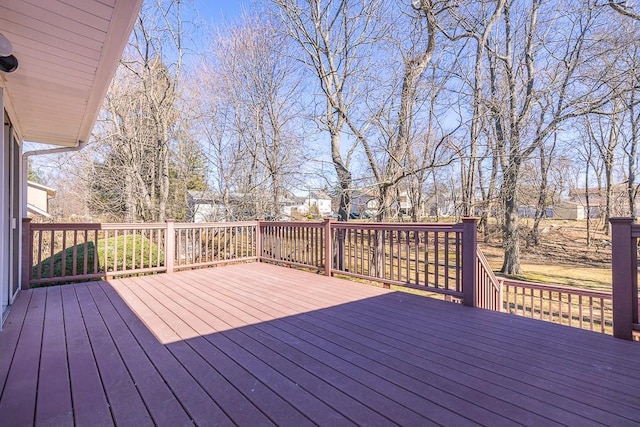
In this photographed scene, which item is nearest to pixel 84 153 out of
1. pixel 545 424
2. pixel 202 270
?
pixel 202 270

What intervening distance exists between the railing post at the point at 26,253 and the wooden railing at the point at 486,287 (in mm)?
5470

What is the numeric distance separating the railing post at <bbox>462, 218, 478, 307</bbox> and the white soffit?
3.33 meters

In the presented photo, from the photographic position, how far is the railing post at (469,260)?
131 inches

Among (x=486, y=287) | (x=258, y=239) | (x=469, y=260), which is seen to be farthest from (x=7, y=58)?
(x=486, y=287)

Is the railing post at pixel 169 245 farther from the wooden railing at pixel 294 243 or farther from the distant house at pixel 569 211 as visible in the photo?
the distant house at pixel 569 211

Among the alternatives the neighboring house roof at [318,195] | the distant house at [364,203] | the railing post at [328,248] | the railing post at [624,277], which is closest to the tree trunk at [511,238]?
the distant house at [364,203]

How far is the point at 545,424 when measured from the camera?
145 cm

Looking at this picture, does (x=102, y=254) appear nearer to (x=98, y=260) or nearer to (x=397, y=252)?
(x=98, y=260)

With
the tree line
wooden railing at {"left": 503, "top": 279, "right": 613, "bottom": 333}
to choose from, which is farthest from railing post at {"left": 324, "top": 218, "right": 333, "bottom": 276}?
wooden railing at {"left": 503, "top": 279, "right": 613, "bottom": 333}

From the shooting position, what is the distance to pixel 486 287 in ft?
13.5

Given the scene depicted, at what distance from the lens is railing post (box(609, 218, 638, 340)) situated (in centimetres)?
247

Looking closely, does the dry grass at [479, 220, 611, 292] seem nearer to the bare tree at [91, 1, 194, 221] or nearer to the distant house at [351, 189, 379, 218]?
the distant house at [351, 189, 379, 218]

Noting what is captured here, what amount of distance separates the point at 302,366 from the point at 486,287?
3090 mm

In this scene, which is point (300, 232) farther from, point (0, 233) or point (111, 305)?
point (0, 233)
